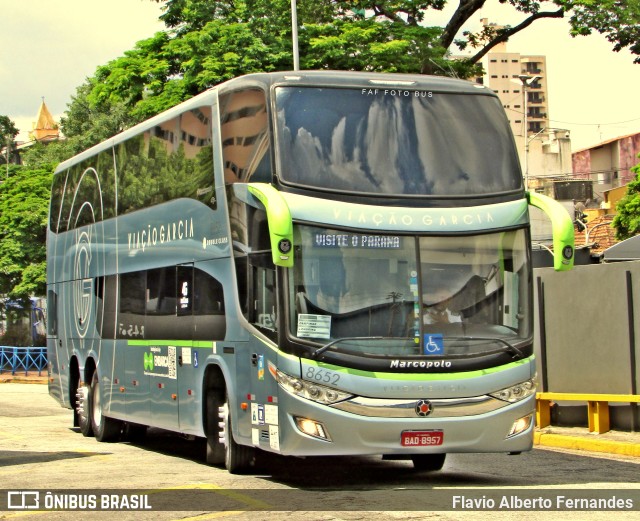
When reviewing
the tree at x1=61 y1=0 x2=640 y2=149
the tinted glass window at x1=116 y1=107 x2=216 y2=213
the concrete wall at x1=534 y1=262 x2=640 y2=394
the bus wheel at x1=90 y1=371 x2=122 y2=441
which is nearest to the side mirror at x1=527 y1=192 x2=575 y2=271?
the tinted glass window at x1=116 y1=107 x2=216 y2=213

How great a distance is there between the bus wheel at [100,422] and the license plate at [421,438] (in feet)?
28.4

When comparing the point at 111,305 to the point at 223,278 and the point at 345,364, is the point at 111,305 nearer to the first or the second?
the point at 223,278

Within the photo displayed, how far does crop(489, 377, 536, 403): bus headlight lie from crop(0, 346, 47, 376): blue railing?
112 ft

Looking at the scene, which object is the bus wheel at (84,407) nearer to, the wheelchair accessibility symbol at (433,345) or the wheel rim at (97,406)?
the wheel rim at (97,406)

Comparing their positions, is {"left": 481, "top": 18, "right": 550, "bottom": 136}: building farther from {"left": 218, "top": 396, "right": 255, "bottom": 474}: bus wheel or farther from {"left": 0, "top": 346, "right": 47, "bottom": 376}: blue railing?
{"left": 218, "top": 396, "right": 255, "bottom": 474}: bus wheel

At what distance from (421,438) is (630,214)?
28.0m

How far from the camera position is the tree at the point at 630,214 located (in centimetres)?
3658

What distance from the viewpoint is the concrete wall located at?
16.9m

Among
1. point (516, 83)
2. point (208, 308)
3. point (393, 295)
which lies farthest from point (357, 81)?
point (516, 83)

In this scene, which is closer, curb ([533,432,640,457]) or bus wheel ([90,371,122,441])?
curb ([533,432,640,457])

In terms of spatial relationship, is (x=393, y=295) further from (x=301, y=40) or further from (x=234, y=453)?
(x=301, y=40)

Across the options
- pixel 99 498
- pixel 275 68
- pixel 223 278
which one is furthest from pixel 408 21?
pixel 99 498

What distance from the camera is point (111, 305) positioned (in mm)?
18016

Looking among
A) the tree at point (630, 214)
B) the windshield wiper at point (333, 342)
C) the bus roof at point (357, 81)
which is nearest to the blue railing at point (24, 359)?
the tree at point (630, 214)
